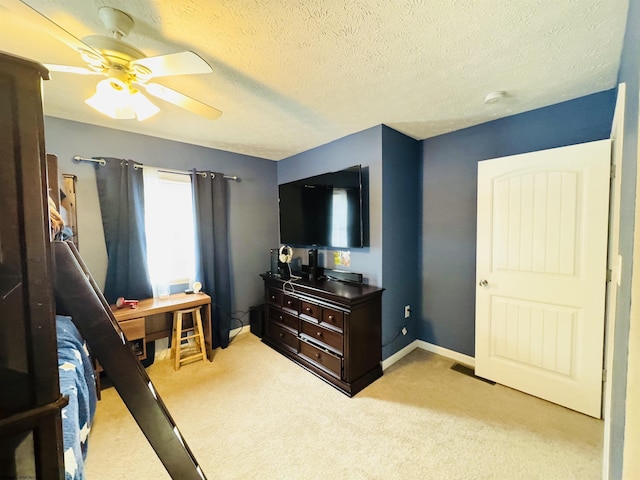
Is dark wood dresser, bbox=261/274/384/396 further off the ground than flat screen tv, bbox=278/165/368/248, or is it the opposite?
flat screen tv, bbox=278/165/368/248

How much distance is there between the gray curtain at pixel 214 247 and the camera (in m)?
2.95

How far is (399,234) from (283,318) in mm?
1573

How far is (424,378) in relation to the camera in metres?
2.34

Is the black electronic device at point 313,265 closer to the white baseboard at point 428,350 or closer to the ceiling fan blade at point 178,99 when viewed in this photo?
the white baseboard at point 428,350

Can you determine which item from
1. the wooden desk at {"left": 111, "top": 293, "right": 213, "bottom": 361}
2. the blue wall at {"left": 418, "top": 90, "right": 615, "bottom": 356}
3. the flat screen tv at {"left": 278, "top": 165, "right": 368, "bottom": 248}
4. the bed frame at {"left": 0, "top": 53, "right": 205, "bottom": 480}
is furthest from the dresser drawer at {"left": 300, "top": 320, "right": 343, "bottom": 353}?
the bed frame at {"left": 0, "top": 53, "right": 205, "bottom": 480}

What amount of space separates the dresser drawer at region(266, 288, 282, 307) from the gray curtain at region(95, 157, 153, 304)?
4.28 feet

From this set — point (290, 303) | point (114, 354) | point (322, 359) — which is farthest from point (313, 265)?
point (114, 354)

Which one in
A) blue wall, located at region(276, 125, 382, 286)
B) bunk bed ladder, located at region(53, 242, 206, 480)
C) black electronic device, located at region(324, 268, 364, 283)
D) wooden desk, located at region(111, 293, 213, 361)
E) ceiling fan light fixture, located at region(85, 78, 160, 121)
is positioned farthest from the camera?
black electronic device, located at region(324, 268, 364, 283)

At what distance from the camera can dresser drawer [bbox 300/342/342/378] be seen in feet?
7.34

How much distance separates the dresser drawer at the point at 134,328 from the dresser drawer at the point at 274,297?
125 cm

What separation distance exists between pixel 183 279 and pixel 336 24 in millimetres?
2822

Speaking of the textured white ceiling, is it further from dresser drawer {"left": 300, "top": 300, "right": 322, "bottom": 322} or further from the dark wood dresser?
dresser drawer {"left": 300, "top": 300, "right": 322, "bottom": 322}

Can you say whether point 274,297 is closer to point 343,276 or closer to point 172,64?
point 343,276

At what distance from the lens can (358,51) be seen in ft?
4.68
